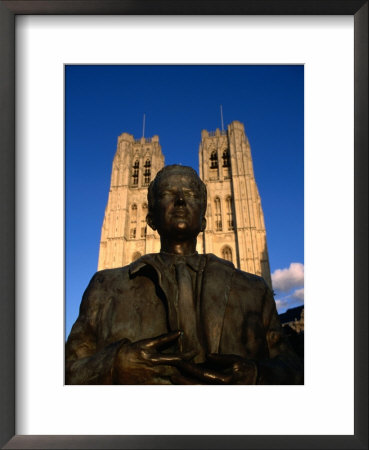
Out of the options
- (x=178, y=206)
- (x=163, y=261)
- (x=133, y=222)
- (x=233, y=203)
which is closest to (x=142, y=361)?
(x=163, y=261)

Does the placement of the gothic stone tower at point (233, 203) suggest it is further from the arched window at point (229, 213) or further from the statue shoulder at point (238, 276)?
the statue shoulder at point (238, 276)

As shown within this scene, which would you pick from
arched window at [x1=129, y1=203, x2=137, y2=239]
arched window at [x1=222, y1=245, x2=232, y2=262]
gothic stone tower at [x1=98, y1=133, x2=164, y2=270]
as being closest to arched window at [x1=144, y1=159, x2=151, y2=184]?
gothic stone tower at [x1=98, y1=133, x2=164, y2=270]

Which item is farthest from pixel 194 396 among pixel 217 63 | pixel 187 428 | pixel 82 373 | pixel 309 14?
pixel 309 14

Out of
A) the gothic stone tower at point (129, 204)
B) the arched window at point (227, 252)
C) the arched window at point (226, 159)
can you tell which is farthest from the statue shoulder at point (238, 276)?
the arched window at point (226, 159)

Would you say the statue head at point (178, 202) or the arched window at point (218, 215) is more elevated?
the arched window at point (218, 215)

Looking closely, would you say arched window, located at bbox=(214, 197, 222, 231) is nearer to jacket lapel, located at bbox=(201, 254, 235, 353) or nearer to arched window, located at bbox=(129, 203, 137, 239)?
arched window, located at bbox=(129, 203, 137, 239)

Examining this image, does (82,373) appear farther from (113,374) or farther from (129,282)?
(129,282)

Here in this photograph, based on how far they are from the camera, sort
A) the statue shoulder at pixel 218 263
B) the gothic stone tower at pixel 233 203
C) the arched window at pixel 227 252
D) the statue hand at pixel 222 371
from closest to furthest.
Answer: the statue hand at pixel 222 371
the statue shoulder at pixel 218 263
the gothic stone tower at pixel 233 203
the arched window at pixel 227 252

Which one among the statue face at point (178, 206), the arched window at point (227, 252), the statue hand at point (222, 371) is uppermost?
the statue face at point (178, 206)
